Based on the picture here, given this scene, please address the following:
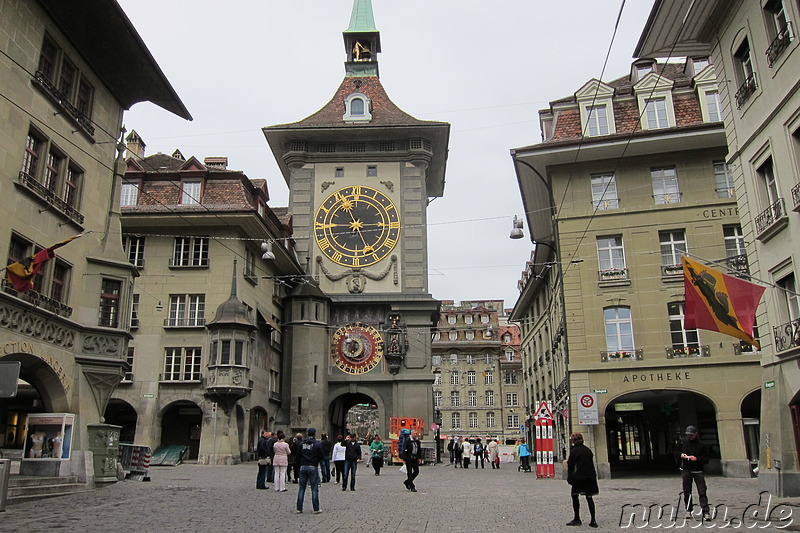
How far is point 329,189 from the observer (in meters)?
47.7

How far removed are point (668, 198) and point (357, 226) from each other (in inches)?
896

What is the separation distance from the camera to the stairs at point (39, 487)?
16.3 m

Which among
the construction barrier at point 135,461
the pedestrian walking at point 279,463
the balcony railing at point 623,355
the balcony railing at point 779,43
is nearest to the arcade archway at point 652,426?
the balcony railing at point 623,355

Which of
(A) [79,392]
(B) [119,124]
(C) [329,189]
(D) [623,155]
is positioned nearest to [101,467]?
(A) [79,392]

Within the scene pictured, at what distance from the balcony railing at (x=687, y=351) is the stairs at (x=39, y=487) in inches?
790

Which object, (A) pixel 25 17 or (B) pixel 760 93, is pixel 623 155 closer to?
(B) pixel 760 93

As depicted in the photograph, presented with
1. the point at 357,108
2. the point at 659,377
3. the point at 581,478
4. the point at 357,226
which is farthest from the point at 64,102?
the point at 357,108

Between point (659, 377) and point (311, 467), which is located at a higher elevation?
point (659, 377)

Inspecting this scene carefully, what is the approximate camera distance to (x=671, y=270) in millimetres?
27672

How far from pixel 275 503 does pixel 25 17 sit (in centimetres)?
1318

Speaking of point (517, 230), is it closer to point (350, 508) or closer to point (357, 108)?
point (350, 508)

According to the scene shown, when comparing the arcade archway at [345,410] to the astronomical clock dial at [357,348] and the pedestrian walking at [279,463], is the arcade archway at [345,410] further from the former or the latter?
the pedestrian walking at [279,463]

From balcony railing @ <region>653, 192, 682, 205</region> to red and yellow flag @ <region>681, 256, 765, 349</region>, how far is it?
1276 cm

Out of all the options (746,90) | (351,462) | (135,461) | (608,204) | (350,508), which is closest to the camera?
(350,508)
